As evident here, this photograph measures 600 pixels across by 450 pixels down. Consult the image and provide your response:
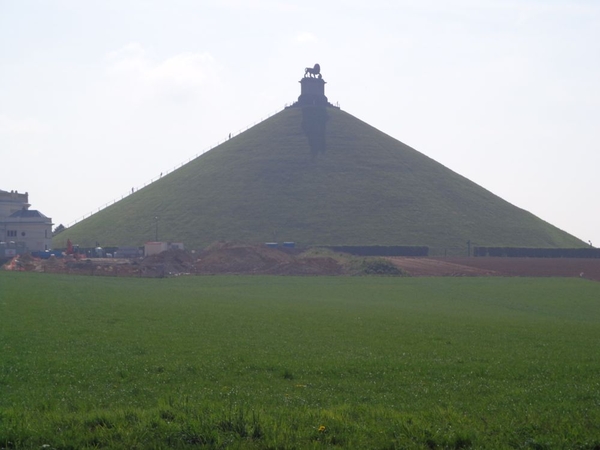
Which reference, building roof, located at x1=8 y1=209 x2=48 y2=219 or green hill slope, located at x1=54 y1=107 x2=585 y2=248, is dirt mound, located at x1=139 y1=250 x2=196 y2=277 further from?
building roof, located at x1=8 y1=209 x2=48 y2=219

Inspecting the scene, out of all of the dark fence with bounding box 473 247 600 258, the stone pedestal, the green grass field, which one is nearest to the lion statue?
the stone pedestal

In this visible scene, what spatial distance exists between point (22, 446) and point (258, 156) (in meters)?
131

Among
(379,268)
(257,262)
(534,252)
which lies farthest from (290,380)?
(534,252)

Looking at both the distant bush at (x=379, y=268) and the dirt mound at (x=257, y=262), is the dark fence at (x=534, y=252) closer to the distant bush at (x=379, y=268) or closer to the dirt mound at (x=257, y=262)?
the distant bush at (x=379, y=268)

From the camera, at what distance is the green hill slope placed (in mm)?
113062

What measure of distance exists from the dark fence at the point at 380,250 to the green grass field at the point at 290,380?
6458 cm

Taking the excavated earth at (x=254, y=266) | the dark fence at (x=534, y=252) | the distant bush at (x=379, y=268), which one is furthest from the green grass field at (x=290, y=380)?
the dark fence at (x=534, y=252)

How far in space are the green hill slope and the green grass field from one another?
8023 centimetres

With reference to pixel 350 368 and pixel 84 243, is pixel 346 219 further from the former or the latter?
pixel 350 368

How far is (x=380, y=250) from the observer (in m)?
97.7

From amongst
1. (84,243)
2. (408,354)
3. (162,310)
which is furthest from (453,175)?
(408,354)

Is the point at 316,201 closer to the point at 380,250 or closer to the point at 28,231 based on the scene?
the point at 380,250

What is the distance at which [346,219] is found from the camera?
117 meters

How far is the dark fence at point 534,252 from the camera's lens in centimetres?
10250
